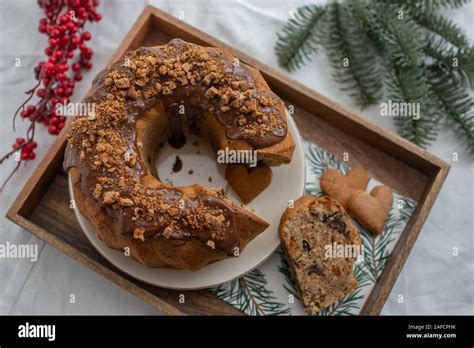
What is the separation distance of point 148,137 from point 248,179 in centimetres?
38

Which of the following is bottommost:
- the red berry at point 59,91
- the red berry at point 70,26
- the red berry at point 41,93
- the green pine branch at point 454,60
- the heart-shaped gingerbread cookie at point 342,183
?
the red berry at point 41,93

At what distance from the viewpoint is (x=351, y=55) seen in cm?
237

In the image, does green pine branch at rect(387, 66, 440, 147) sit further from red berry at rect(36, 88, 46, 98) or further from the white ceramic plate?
red berry at rect(36, 88, 46, 98)

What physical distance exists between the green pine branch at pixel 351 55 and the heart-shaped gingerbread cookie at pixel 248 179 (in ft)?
1.81

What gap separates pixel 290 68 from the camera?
242 cm

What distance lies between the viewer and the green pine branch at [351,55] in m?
2.37

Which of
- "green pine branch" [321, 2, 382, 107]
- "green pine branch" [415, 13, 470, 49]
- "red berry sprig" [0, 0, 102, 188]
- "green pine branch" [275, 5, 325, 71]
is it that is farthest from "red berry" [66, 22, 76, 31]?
"green pine branch" [415, 13, 470, 49]

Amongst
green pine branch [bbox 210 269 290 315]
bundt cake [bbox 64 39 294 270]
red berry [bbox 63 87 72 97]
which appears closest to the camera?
bundt cake [bbox 64 39 294 270]

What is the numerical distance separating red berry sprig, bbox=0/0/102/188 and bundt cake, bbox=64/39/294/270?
33 centimetres

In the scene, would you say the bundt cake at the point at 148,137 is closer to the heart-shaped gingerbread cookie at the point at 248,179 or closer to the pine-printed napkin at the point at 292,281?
the heart-shaped gingerbread cookie at the point at 248,179

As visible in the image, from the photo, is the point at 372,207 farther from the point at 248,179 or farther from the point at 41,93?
the point at 41,93

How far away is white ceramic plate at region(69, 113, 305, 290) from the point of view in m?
2.07

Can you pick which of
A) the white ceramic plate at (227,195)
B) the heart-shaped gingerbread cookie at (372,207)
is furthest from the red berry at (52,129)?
the heart-shaped gingerbread cookie at (372,207)
